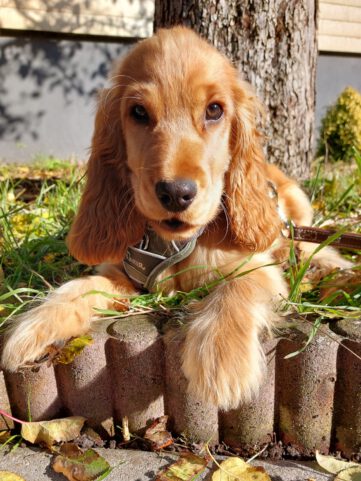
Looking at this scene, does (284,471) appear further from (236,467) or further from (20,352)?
(20,352)

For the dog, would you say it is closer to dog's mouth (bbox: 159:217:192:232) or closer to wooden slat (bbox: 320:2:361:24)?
dog's mouth (bbox: 159:217:192:232)

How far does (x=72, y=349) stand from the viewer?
1.60 meters

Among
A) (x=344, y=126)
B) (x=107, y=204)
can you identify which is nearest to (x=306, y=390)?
(x=107, y=204)

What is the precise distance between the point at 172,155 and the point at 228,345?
65 cm

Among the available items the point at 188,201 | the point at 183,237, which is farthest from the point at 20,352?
the point at 188,201

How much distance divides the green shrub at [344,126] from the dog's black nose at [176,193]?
Result: 14.5 feet

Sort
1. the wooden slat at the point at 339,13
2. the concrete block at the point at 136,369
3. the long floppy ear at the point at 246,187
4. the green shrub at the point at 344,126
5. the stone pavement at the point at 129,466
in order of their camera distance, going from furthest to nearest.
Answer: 1. the wooden slat at the point at 339,13
2. the green shrub at the point at 344,126
3. the long floppy ear at the point at 246,187
4. the concrete block at the point at 136,369
5. the stone pavement at the point at 129,466

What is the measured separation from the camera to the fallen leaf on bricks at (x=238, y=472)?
145 cm

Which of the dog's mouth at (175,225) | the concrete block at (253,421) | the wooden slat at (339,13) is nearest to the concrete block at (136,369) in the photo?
the concrete block at (253,421)

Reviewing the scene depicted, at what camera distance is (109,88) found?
188cm

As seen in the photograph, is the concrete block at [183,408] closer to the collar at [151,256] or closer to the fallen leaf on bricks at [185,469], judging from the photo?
the fallen leaf on bricks at [185,469]

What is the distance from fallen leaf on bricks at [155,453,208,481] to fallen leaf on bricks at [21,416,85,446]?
38 cm

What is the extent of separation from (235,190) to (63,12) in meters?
5.25

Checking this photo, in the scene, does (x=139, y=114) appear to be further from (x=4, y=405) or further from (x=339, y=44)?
(x=339, y=44)
